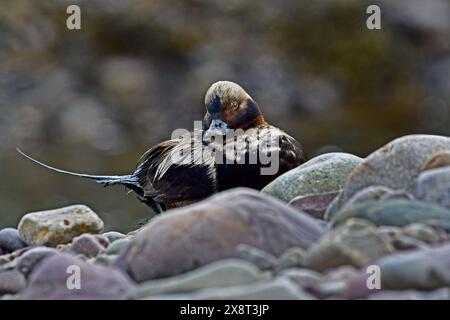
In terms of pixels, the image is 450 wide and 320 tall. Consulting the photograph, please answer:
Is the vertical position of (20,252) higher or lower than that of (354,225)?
lower

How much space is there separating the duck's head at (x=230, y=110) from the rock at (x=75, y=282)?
283cm

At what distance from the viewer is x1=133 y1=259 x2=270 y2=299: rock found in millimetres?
3697

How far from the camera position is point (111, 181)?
7.11m

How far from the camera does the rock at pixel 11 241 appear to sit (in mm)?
5668

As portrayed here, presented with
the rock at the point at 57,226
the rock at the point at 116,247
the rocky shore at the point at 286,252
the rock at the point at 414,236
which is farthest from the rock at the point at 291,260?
the rock at the point at 57,226

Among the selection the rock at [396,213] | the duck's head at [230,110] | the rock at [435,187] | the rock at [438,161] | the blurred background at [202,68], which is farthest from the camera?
the blurred background at [202,68]

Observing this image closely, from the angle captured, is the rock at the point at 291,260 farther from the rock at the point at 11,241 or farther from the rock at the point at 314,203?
the rock at the point at 11,241

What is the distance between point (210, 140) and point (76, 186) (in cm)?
867

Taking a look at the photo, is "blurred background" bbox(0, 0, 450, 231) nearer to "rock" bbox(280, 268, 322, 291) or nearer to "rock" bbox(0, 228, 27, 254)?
"rock" bbox(0, 228, 27, 254)

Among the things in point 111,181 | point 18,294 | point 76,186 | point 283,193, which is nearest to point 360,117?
point 76,186

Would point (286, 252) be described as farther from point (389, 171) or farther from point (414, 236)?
point (389, 171)

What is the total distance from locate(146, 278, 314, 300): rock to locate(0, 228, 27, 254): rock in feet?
7.02

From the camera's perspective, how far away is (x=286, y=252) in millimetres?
3986
